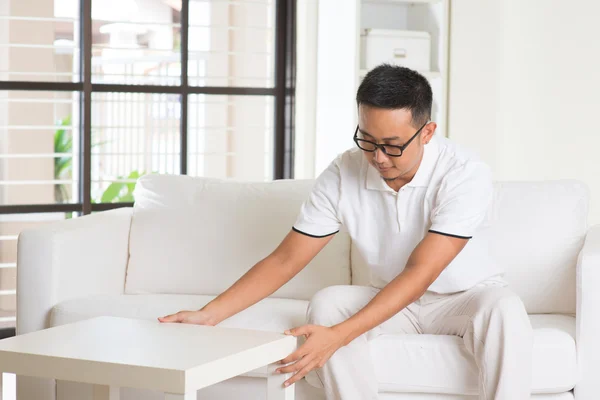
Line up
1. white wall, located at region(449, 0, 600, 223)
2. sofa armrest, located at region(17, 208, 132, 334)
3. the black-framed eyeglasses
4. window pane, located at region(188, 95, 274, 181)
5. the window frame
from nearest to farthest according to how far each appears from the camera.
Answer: the black-framed eyeglasses, sofa armrest, located at region(17, 208, 132, 334), white wall, located at region(449, 0, 600, 223), the window frame, window pane, located at region(188, 95, 274, 181)

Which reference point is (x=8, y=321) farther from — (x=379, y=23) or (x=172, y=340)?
(x=172, y=340)

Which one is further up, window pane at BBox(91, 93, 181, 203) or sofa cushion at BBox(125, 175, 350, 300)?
window pane at BBox(91, 93, 181, 203)

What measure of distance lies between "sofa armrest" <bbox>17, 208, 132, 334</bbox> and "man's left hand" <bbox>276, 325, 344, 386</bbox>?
0.99 m

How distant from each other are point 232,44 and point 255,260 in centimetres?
193

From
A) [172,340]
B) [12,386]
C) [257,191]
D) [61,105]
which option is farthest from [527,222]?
[61,105]

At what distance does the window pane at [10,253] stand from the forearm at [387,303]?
2.43 m

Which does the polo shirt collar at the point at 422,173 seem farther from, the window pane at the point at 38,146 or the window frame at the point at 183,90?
the window pane at the point at 38,146

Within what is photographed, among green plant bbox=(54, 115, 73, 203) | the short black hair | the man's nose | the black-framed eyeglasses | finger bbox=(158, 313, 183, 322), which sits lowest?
finger bbox=(158, 313, 183, 322)

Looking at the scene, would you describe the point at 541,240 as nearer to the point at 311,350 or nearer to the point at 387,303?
the point at 387,303

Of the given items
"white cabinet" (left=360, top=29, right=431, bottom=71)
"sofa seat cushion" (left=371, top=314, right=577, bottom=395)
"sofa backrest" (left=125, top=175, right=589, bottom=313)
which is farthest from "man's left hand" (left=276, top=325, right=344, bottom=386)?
"white cabinet" (left=360, top=29, right=431, bottom=71)

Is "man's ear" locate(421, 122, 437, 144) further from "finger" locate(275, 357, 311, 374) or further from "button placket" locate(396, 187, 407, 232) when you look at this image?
"finger" locate(275, 357, 311, 374)

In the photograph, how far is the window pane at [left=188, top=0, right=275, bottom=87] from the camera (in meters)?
4.40

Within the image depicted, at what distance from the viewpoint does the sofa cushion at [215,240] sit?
2832 mm

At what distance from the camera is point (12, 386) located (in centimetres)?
345
